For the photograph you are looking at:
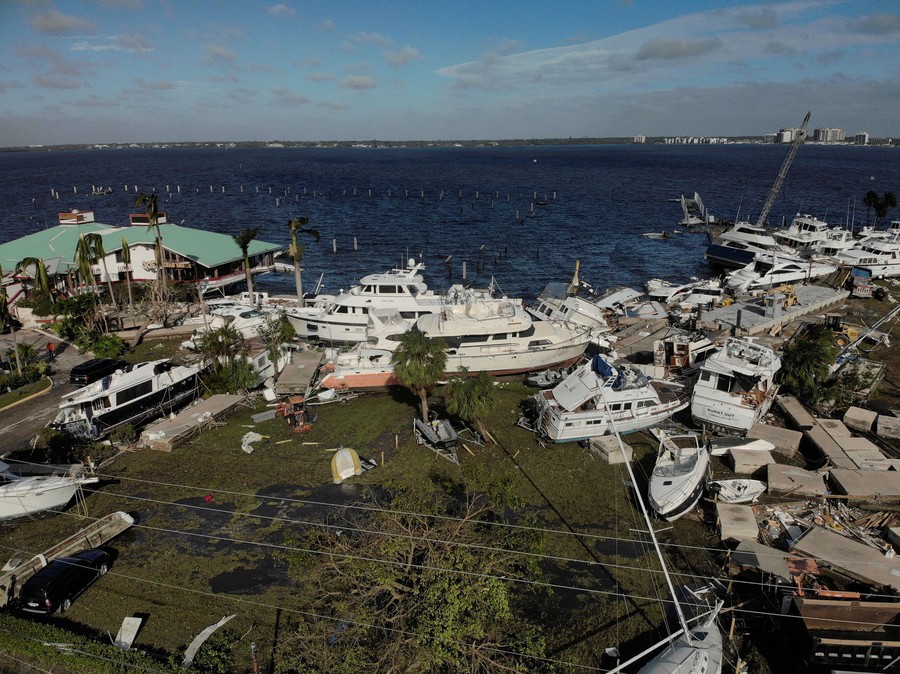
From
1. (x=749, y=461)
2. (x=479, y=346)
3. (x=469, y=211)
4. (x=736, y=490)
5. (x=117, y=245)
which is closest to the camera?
(x=736, y=490)

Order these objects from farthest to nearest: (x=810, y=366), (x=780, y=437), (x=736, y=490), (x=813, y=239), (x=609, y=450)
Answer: (x=813, y=239)
(x=810, y=366)
(x=780, y=437)
(x=609, y=450)
(x=736, y=490)

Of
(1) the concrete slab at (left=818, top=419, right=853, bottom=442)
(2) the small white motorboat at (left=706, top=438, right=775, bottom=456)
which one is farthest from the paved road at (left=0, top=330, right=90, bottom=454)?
(1) the concrete slab at (left=818, top=419, right=853, bottom=442)

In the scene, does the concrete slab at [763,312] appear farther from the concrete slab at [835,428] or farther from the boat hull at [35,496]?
the boat hull at [35,496]

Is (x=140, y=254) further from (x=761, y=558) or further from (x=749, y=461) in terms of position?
(x=761, y=558)

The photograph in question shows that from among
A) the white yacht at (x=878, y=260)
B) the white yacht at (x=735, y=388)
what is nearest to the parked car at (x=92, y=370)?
the white yacht at (x=735, y=388)

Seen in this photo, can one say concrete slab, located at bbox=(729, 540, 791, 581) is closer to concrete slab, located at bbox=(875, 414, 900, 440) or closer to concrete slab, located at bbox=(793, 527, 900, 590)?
concrete slab, located at bbox=(793, 527, 900, 590)

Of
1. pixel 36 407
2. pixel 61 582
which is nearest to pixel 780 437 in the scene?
pixel 61 582

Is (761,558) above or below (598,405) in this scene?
below

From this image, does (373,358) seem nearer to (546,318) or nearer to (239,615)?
(546,318)
